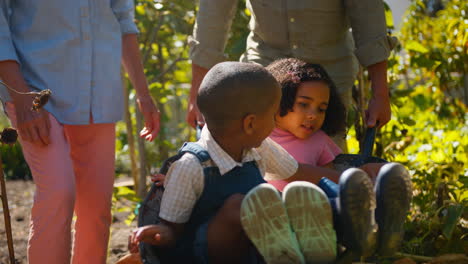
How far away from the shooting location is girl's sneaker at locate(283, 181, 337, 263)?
1829 mm

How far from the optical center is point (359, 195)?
1816 mm

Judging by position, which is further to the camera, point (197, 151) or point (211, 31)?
point (211, 31)

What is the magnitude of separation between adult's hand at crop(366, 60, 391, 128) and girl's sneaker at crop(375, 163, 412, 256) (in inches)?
29.5

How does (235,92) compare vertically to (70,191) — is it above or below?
above

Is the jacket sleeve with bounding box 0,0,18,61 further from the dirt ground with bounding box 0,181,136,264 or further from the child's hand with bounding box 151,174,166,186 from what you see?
the dirt ground with bounding box 0,181,136,264

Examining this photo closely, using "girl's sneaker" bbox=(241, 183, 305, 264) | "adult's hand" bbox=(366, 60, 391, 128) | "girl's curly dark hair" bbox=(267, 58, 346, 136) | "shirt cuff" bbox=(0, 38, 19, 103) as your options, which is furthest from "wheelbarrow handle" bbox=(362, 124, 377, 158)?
"shirt cuff" bbox=(0, 38, 19, 103)

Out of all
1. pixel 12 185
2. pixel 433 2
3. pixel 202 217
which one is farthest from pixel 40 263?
pixel 433 2

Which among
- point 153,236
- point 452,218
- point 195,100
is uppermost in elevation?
point 195,100

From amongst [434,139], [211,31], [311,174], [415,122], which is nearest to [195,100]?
[211,31]

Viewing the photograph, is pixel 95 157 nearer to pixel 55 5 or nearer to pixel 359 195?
pixel 55 5

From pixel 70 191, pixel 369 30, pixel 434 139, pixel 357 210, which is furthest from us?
pixel 434 139

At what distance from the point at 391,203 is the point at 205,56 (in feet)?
4.42

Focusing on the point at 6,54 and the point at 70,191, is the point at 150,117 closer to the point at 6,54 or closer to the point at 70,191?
the point at 70,191

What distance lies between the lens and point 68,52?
2562 mm
